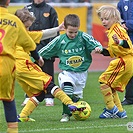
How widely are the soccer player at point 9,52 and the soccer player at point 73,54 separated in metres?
1.99

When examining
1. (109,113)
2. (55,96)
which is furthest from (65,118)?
(109,113)

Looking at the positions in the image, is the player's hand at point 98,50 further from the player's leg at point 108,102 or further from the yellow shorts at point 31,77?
the yellow shorts at point 31,77

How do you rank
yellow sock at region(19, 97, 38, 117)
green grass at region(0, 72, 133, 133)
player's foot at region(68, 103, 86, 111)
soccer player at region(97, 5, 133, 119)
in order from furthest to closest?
soccer player at region(97, 5, 133, 119), yellow sock at region(19, 97, 38, 117), player's foot at region(68, 103, 86, 111), green grass at region(0, 72, 133, 133)

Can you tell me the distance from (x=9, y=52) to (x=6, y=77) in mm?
295

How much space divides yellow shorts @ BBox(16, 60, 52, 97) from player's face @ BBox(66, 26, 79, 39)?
71 centimetres

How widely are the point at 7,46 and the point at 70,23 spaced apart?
2223 mm

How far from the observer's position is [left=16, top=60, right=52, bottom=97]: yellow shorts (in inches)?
370

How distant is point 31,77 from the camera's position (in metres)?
9.51

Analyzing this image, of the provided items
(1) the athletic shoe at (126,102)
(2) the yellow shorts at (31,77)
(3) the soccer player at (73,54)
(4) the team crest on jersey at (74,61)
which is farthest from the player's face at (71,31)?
(1) the athletic shoe at (126,102)

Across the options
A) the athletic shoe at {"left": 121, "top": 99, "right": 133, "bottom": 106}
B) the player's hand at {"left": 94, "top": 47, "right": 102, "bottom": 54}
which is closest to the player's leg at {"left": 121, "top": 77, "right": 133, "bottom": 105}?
the athletic shoe at {"left": 121, "top": 99, "right": 133, "bottom": 106}

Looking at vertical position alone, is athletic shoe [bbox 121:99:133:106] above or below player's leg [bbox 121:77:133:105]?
below

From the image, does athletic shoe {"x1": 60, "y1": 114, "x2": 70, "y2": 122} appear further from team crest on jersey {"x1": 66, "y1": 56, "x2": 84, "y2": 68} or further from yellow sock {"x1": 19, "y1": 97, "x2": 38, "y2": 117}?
team crest on jersey {"x1": 66, "y1": 56, "x2": 84, "y2": 68}

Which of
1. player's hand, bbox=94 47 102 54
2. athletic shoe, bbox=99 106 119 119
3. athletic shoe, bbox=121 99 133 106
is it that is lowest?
athletic shoe, bbox=121 99 133 106

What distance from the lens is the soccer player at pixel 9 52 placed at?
752cm
